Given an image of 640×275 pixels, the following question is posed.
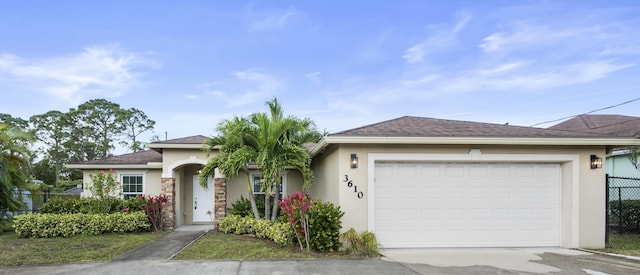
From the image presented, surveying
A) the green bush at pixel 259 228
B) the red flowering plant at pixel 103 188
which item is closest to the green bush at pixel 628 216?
the green bush at pixel 259 228

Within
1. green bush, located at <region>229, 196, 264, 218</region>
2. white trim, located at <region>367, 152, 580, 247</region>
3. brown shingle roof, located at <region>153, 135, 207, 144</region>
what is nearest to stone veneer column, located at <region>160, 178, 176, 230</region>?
brown shingle roof, located at <region>153, 135, 207, 144</region>

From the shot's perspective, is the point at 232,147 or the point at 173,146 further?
the point at 173,146

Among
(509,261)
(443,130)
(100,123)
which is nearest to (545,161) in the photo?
(443,130)

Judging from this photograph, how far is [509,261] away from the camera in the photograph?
703 centimetres

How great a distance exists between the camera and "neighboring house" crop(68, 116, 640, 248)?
8023mm

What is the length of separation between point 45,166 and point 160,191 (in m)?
26.2

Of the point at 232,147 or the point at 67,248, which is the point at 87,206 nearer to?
the point at 67,248

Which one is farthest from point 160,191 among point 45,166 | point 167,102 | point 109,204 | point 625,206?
point 45,166

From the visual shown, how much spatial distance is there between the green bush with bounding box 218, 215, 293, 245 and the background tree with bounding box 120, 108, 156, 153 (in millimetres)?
29449

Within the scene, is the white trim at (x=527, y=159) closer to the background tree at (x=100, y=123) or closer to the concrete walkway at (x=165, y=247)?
the concrete walkway at (x=165, y=247)

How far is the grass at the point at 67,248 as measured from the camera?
23.7 ft

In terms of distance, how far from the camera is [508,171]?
337 inches

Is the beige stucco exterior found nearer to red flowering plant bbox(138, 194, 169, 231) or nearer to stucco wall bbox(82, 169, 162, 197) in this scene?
red flowering plant bbox(138, 194, 169, 231)

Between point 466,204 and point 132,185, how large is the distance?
11.2 m
